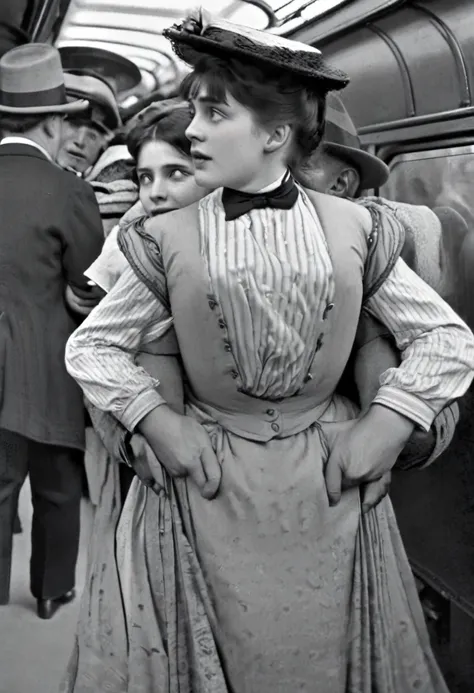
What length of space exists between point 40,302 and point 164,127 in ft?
1.47

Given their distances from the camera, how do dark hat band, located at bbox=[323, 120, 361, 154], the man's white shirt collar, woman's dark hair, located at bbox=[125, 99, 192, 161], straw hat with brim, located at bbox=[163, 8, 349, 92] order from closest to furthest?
straw hat with brim, located at bbox=[163, 8, 349, 92] → the man's white shirt collar → woman's dark hair, located at bbox=[125, 99, 192, 161] → dark hat band, located at bbox=[323, 120, 361, 154]

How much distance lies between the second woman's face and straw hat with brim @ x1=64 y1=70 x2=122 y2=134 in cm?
25

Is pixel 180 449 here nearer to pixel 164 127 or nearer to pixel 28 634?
pixel 164 127

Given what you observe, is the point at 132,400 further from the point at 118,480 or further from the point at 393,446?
the point at 393,446

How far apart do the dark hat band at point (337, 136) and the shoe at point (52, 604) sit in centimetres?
109

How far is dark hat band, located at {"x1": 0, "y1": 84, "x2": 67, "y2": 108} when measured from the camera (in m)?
1.67

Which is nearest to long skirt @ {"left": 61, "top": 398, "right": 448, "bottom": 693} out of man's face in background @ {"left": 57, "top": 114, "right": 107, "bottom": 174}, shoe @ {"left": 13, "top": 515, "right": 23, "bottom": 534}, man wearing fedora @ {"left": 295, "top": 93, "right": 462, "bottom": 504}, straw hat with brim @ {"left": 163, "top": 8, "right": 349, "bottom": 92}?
man wearing fedora @ {"left": 295, "top": 93, "right": 462, "bottom": 504}

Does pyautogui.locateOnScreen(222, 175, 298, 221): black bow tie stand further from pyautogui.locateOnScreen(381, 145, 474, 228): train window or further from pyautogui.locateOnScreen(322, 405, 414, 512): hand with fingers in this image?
pyautogui.locateOnScreen(381, 145, 474, 228): train window

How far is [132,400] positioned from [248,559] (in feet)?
1.08

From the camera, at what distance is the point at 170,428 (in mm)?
1321

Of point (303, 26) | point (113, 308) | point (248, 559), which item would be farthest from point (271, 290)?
point (303, 26)

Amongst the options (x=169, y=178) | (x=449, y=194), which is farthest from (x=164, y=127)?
(x=449, y=194)

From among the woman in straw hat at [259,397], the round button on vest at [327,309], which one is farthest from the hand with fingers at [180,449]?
the round button on vest at [327,309]

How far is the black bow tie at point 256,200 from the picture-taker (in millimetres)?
1305
